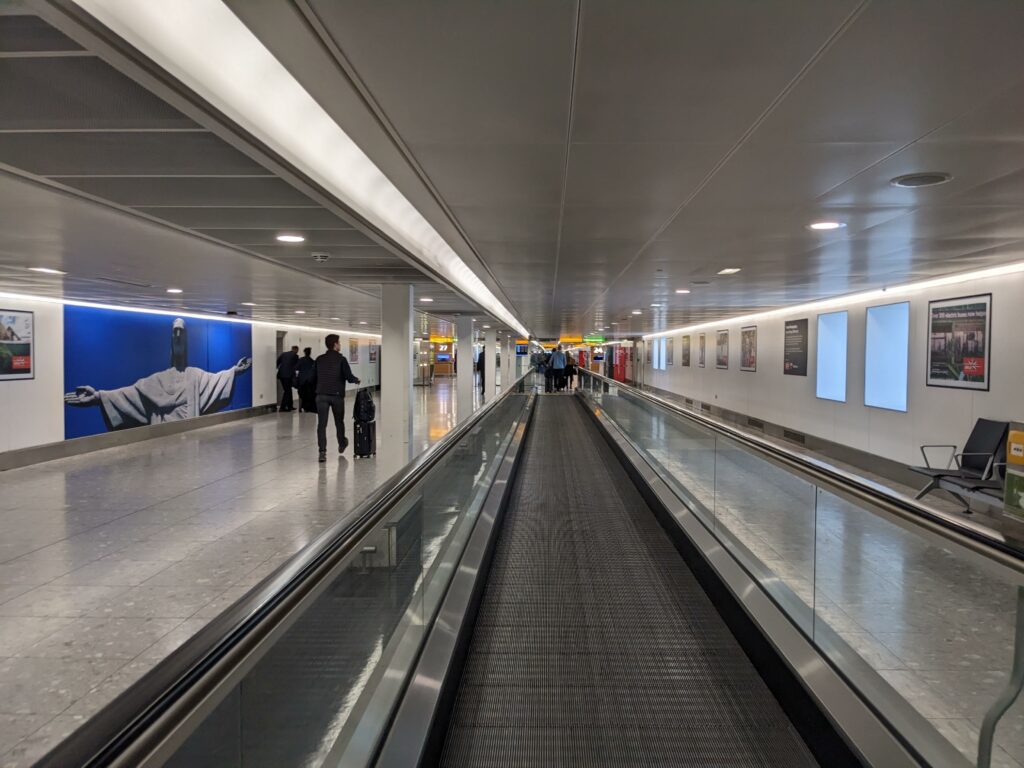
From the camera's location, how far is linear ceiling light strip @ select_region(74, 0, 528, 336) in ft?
8.27

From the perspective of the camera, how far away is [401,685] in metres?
2.79

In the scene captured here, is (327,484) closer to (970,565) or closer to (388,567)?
(388,567)

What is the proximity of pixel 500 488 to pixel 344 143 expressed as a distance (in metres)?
3.68

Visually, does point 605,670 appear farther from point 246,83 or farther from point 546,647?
point 246,83

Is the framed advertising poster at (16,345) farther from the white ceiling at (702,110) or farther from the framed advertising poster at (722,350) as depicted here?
the framed advertising poster at (722,350)

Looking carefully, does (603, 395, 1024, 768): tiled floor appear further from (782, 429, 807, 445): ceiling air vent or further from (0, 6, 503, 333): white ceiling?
(782, 429, 807, 445): ceiling air vent

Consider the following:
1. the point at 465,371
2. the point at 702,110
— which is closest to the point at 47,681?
the point at 702,110

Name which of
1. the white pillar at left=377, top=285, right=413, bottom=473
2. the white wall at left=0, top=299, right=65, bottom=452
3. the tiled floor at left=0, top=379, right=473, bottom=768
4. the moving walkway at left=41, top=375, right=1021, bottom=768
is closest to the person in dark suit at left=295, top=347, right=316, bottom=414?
the tiled floor at left=0, top=379, right=473, bottom=768

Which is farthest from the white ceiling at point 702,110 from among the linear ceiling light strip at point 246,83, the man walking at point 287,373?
the man walking at point 287,373

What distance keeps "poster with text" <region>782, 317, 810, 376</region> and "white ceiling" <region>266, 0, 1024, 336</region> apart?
26.7ft

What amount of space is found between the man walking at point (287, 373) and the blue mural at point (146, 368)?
126 centimetres

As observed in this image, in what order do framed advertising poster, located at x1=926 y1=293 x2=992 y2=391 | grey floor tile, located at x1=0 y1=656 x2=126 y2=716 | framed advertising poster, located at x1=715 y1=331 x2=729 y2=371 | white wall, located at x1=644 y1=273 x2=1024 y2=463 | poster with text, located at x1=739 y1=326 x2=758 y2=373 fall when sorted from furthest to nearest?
framed advertising poster, located at x1=715 y1=331 x2=729 y2=371
poster with text, located at x1=739 y1=326 x2=758 y2=373
framed advertising poster, located at x1=926 y1=293 x2=992 y2=391
white wall, located at x1=644 y1=273 x2=1024 y2=463
grey floor tile, located at x1=0 y1=656 x2=126 y2=716

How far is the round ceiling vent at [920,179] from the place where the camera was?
4.35m

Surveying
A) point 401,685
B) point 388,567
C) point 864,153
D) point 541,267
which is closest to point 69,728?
point 401,685
